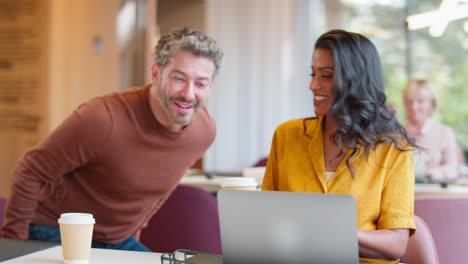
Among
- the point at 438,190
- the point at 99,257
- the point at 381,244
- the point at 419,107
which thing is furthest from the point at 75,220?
the point at 419,107

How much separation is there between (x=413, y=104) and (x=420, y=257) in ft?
9.20

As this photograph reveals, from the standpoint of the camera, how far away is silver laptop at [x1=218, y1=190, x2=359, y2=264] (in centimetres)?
123

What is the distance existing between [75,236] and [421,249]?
0.95 meters

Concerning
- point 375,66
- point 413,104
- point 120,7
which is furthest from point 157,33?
point 375,66

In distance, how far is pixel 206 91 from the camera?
2.17 meters

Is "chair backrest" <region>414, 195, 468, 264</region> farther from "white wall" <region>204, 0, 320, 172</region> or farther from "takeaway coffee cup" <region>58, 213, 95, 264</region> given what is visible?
"white wall" <region>204, 0, 320, 172</region>

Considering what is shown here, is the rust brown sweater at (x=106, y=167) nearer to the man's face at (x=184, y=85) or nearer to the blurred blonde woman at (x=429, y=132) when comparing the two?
the man's face at (x=184, y=85)

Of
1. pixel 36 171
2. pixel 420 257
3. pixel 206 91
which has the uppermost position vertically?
pixel 206 91

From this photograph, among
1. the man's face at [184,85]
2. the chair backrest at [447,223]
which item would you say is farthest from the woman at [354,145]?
the man's face at [184,85]

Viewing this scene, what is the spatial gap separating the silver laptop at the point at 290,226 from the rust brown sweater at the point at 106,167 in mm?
902

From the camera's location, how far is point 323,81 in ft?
6.11

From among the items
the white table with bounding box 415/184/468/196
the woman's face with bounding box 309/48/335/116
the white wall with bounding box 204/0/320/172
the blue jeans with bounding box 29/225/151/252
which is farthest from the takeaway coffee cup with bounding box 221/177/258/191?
the white wall with bounding box 204/0/320/172

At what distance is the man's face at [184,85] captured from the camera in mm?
2109

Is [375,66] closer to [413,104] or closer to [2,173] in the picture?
[413,104]
